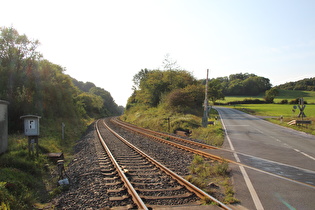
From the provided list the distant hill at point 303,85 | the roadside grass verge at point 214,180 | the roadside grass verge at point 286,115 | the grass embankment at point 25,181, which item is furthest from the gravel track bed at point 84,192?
the distant hill at point 303,85

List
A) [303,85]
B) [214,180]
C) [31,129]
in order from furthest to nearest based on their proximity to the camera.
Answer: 1. [303,85]
2. [31,129]
3. [214,180]

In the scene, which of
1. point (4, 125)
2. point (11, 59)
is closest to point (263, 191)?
point (4, 125)

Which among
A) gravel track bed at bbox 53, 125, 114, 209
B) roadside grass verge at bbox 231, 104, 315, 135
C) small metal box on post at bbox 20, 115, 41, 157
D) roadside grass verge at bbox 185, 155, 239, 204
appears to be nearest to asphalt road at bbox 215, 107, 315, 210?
roadside grass verge at bbox 185, 155, 239, 204

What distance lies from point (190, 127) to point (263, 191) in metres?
18.3

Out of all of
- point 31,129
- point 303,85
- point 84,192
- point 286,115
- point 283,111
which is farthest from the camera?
point 303,85

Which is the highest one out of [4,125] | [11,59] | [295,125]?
[11,59]

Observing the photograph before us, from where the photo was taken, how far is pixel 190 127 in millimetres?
24906

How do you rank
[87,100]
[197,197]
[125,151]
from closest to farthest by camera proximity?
[197,197] → [125,151] → [87,100]

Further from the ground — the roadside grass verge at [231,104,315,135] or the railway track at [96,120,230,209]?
the railway track at [96,120,230,209]

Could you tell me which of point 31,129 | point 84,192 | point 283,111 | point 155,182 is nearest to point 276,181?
point 155,182

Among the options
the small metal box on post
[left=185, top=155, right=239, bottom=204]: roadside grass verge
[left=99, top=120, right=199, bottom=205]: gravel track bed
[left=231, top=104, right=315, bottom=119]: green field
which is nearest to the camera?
[left=99, top=120, right=199, bottom=205]: gravel track bed

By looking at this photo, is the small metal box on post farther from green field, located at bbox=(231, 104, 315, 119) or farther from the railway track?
green field, located at bbox=(231, 104, 315, 119)

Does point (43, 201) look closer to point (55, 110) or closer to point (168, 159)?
point (168, 159)

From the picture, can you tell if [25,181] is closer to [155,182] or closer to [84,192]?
[84,192]
